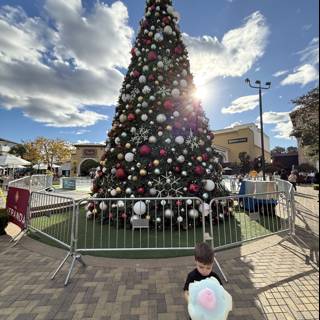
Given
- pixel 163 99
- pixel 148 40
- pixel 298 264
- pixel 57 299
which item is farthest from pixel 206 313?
pixel 148 40

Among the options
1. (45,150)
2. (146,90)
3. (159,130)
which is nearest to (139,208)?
(159,130)

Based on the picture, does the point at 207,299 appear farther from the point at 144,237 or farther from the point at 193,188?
the point at 193,188

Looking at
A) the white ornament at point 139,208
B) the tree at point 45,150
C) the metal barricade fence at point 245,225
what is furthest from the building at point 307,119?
the tree at point 45,150

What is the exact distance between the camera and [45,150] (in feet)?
155

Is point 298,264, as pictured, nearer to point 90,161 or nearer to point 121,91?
point 121,91

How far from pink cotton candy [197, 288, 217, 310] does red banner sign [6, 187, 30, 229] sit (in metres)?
5.61

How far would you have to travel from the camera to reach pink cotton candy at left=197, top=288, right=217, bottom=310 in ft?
5.55

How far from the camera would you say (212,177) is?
705 cm

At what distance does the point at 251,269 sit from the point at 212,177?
10.8ft

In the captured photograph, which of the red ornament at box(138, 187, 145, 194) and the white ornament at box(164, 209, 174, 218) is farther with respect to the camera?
the red ornament at box(138, 187, 145, 194)

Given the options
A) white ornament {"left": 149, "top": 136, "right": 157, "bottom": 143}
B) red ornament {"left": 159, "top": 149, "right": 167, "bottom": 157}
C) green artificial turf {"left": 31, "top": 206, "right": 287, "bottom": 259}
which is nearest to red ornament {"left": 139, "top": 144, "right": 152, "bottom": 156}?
white ornament {"left": 149, "top": 136, "right": 157, "bottom": 143}

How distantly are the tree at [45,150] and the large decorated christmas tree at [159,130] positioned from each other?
4331 cm

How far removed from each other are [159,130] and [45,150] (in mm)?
46337

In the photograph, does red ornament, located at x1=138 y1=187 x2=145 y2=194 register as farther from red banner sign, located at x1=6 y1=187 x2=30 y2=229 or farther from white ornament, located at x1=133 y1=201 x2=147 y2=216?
red banner sign, located at x1=6 y1=187 x2=30 y2=229
